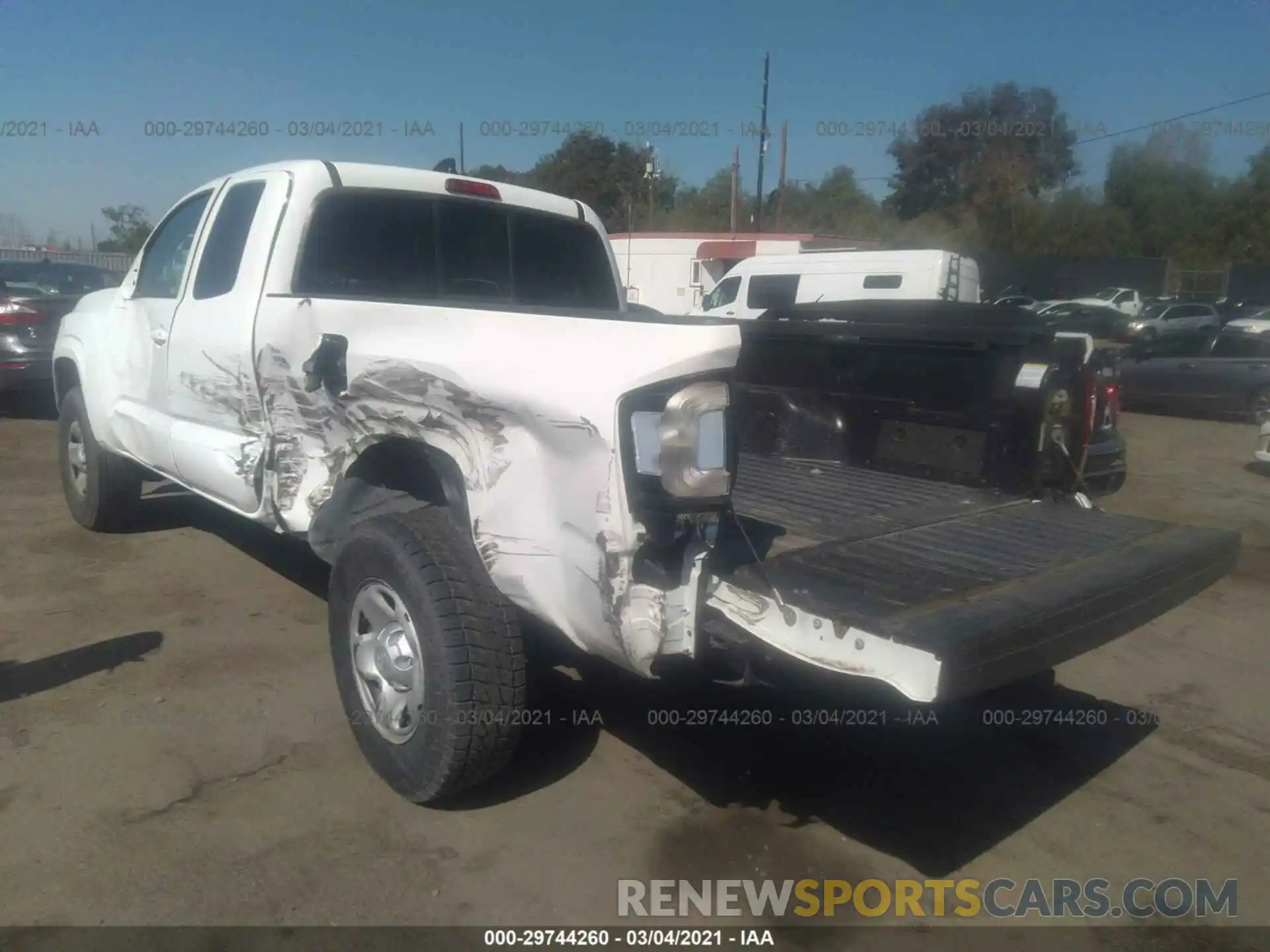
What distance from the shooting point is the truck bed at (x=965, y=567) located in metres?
2.43

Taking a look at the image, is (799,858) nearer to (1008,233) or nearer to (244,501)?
(244,501)

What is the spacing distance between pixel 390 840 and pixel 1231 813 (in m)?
2.83

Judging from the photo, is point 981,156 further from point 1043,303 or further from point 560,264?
point 560,264

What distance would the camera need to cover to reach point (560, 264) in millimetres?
4723

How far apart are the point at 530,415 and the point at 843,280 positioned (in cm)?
1564

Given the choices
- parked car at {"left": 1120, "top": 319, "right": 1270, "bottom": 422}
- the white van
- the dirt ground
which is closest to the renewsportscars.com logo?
the dirt ground

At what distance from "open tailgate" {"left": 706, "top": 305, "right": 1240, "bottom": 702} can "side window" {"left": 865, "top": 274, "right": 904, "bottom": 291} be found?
1240cm

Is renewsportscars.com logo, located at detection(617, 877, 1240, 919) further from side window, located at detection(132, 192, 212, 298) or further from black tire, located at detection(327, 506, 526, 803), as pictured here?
side window, located at detection(132, 192, 212, 298)

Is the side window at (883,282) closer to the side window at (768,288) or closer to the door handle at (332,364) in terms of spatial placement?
the side window at (768,288)

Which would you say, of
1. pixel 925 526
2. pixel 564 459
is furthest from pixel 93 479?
pixel 925 526

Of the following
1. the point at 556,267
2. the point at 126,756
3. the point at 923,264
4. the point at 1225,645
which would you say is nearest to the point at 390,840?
the point at 126,756

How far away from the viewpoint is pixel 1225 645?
523cm

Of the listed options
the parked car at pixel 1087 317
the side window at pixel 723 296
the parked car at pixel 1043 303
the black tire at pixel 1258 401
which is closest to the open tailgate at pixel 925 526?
the black tire at pixel 1258 401

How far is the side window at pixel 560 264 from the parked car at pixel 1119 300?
30763 millimetres
